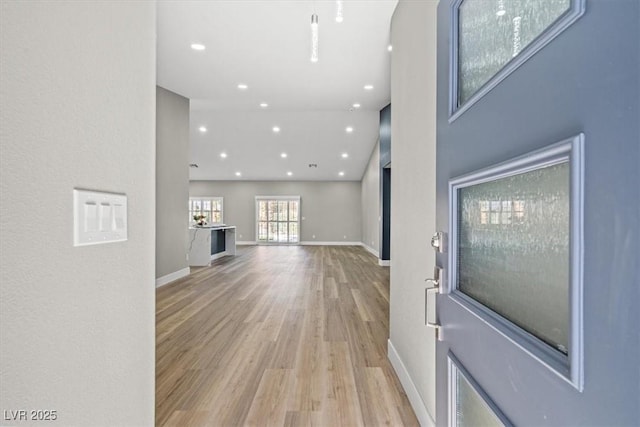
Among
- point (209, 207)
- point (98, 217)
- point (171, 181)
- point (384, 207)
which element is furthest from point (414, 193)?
point (209, 207)

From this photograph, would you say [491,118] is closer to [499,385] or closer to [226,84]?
[499,385]

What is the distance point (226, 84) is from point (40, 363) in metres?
5.11

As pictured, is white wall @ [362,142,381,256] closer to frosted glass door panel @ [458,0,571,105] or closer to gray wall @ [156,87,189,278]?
gray wall @ [156,87,189,278]

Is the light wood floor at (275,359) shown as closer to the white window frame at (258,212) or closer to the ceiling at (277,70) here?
the ceiling at (277,70)

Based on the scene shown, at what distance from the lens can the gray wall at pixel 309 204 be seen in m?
13.3

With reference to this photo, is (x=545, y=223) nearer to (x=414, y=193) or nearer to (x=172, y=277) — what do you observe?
(x=414, y=193)

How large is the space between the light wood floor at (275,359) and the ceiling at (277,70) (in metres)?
3.00

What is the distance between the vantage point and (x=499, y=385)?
67 cm

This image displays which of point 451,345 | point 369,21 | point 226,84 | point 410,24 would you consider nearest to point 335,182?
point 226,84

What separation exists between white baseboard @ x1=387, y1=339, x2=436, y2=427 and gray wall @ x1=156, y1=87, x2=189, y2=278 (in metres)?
3.99

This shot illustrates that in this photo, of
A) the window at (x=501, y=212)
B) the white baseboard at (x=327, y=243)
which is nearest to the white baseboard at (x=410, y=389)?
the window at (x=501, y=212)

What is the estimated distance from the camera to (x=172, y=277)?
5.35m

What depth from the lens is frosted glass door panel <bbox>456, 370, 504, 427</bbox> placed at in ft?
2.47

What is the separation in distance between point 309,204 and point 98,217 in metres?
12.6
